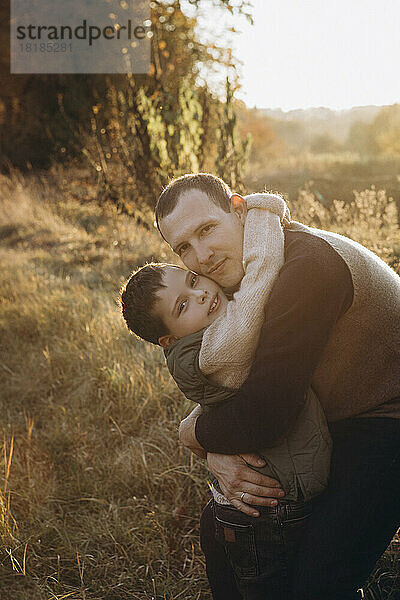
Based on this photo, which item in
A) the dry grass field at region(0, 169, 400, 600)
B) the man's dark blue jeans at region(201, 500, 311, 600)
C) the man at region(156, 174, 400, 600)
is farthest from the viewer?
the dry grass field at region(0, 169, 400, 600)

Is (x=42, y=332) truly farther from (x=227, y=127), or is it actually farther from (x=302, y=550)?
(x=302, y=550)

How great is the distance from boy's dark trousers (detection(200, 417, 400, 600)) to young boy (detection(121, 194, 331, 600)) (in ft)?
0.16

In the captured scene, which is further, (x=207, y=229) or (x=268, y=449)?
(x=207, y=229)

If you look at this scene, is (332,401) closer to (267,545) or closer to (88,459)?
(267,545)

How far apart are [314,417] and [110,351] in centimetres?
232

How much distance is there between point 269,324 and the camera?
1.42m

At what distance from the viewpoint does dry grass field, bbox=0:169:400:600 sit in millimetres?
2168

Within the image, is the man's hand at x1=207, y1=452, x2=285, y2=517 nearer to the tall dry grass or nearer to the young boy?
the young boy

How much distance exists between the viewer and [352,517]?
1455 mm

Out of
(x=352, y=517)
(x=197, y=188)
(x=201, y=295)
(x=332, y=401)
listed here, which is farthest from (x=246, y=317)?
(x=352, y=517)

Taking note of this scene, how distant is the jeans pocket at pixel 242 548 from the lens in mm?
1521

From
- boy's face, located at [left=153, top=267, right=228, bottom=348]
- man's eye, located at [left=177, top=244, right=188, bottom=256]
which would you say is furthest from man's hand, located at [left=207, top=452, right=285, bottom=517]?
man's eye, located at [left=177, top=244, right=188, bottom=256]

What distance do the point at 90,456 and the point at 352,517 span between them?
5.91ft

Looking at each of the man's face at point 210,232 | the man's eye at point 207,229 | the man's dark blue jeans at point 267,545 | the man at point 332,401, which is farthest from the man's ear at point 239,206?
the man's dark blue jeans at point 267,545
